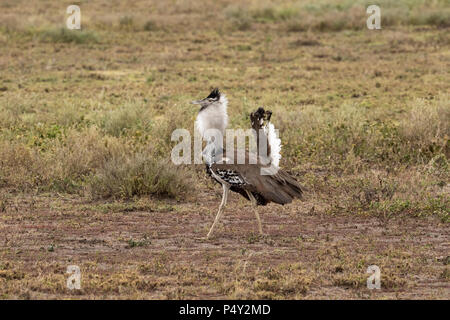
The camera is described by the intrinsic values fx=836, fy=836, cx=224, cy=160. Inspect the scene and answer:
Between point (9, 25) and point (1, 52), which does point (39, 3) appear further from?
point (1, 52)

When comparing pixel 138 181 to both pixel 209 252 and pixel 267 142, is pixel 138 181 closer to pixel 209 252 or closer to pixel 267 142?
pixel 267 142

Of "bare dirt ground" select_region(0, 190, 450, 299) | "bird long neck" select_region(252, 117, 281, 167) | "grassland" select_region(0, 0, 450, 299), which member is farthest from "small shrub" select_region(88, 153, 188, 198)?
"bird long neck" select_region(252, 117, 281, 167)

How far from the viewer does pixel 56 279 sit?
6.66 meters

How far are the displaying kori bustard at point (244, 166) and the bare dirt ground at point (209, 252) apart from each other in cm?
50

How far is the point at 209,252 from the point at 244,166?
0.87 m

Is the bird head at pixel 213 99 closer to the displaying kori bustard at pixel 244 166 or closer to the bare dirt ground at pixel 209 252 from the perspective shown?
the displaying kori bustard at pixel 244 166

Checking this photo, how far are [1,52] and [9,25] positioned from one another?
3543 millimetres

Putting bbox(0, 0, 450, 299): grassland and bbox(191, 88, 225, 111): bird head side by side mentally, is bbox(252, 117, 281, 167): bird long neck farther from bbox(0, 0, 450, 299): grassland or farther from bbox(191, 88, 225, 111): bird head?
bbox(0, 0, 450, 299): grassland

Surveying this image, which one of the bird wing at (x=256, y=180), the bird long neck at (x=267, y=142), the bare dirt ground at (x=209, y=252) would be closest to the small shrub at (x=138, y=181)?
the bare dirt ground at (x=209, y=252)

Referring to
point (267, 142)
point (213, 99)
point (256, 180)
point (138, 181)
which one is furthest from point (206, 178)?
point (213, 99)

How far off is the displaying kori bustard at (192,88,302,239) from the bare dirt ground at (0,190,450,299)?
0.50 m

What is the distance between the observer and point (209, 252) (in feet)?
25.0

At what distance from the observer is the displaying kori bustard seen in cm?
776
